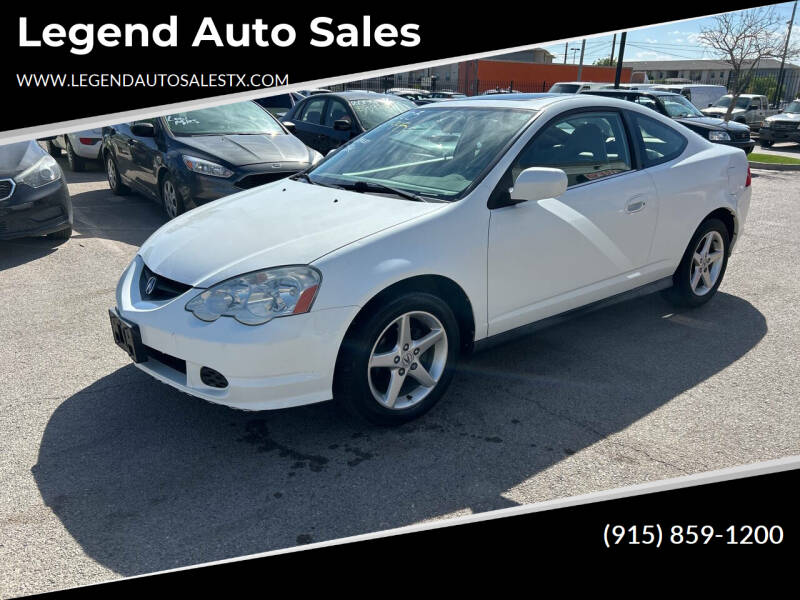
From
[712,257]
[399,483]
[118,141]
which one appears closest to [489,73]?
[118,141]

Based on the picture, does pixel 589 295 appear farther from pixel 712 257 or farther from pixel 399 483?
pixel 399 483

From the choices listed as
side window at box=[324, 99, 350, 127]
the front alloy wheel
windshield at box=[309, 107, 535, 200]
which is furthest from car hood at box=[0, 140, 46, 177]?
the front alloy wheel

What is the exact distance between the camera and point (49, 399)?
3.84 metres

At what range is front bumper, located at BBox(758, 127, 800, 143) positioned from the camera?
21672 mm

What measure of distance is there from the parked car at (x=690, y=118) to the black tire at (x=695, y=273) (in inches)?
386

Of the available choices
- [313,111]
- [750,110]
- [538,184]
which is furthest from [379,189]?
[750,110]

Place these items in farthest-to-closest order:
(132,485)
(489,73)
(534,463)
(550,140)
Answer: (489,73)
(550,140)
(534,463)
(132,485)

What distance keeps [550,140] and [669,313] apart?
6.73ft

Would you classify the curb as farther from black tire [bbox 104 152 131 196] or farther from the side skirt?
black tire [bbox 104 152 131 196]

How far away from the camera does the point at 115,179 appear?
9711 mm

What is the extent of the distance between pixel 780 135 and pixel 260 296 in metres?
23.3

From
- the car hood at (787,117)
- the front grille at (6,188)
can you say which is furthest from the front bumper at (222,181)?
the car hood at (787,117)

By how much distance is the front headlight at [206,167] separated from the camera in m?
7.17

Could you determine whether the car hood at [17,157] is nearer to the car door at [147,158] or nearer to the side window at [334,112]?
the car door at [147,158]
